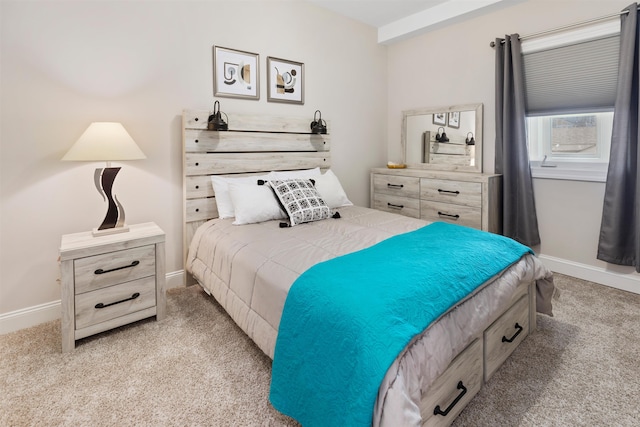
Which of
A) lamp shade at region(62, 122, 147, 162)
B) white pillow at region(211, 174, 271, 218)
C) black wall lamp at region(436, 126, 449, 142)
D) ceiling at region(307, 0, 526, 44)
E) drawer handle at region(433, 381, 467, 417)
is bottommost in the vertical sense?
drawer handle at region(433, 381, 467, 417)

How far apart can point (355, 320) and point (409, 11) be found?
143 inches

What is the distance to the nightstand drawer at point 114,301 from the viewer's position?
2.02 metres

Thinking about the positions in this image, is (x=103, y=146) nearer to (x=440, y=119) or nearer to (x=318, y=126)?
(x=318, y=126)

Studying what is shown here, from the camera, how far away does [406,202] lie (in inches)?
148

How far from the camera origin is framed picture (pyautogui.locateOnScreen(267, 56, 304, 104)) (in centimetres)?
326

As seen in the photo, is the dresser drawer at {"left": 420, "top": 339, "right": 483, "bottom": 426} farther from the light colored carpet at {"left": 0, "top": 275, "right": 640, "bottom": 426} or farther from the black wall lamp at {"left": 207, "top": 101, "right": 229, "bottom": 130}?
the black wall lamp at {"left": 207, "top": 101, "right": 229, "bottom": 130}

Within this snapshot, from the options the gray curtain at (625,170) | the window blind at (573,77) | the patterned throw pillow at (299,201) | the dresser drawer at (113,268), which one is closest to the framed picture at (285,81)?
the patterned throw pillow at (299,201)

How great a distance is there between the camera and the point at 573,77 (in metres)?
2.92

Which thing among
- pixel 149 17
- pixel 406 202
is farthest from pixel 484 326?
pixel 149 17

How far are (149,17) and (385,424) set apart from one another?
9.71 ft

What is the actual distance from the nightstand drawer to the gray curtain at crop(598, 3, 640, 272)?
11.3ft

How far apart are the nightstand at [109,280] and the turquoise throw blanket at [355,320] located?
4.03 ft

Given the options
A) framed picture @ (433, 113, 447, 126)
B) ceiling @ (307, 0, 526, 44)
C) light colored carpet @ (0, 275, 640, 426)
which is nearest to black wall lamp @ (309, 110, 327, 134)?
ceiling @ (307, 0, 526, 44)

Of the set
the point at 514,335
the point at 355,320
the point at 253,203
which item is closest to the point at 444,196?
the point at 514,335
